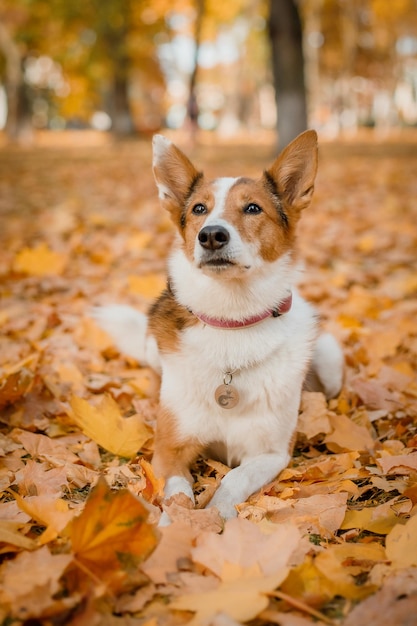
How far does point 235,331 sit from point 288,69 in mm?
10778

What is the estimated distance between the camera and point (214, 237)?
256 centimetres

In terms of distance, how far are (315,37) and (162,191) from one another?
114 ft

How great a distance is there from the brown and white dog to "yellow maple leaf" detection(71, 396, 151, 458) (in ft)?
0.68

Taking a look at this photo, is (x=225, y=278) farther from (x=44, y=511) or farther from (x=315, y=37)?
(x=315, y=37)

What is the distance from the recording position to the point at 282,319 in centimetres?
281

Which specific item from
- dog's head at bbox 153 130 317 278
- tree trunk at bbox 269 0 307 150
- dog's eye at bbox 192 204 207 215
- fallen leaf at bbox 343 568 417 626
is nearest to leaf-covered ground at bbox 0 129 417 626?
fallen leaf at bbox 343 568 417 626

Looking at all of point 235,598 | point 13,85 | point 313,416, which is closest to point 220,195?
point 313,416

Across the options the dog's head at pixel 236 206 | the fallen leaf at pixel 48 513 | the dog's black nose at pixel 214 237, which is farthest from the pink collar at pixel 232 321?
the fallen leaf at pixel 48 513

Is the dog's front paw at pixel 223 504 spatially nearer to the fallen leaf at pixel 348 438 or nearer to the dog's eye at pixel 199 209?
the fallen leaf at pixel 348 438

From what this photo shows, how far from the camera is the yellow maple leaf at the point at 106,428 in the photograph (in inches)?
113

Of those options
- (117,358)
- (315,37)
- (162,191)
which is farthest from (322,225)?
(315,37)

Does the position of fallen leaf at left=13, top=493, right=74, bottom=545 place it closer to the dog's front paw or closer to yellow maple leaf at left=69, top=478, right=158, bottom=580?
yellow maple leaf at left=69, top=478, right=158, bottom=580

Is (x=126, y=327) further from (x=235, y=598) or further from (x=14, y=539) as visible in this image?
(x=235, y=598)

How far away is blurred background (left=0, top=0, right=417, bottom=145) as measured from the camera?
55.2 feet
